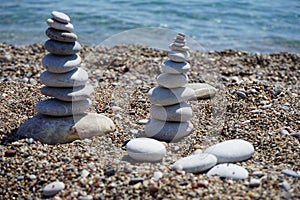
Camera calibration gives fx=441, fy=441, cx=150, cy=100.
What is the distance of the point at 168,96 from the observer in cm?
475

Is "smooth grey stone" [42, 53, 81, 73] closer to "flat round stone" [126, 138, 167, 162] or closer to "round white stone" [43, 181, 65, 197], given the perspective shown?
"flat round stone" [126, 138, 167, 162]

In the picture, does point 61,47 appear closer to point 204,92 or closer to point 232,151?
point 232,151

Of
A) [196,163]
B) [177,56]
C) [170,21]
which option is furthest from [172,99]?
[170,21]

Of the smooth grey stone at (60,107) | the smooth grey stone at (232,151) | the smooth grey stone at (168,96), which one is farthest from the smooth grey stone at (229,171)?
the smooth grey stone at (60,107)

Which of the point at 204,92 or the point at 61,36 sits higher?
the point at 61,36

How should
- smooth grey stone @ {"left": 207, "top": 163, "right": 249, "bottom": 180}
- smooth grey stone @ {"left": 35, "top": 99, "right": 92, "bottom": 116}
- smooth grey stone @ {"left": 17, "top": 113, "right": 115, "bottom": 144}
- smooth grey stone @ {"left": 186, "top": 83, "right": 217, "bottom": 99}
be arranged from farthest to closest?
smooth grey stone @ {"left": 186, "top": 83, "right": 217, "bottom": 99}
smooth grey stone @ {"left": 35, "top": 99, "right": 92, "bottom": 116}
smooth grey stone @ {"left": 17, "top": 113, "right": 115, "bottom": 144}
smooth grey stone @ {"left": 207, "top": 163, "right": 249, "bottom": 180}

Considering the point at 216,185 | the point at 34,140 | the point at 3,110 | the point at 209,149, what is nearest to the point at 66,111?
the point at 34,140

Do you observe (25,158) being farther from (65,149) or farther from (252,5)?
(252,5)

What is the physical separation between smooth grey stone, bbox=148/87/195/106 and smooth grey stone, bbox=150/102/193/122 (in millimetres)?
66

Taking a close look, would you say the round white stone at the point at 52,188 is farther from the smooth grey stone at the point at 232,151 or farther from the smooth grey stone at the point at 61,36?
the smooth grey stone at the point at 61,36

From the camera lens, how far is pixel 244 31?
38.6 feet

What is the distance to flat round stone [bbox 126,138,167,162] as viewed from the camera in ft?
13.9

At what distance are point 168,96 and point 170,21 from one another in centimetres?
831

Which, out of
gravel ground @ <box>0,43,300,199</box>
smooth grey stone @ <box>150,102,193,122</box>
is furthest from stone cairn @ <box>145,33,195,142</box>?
gravel ground @ <box>0,43,300,199</box>
